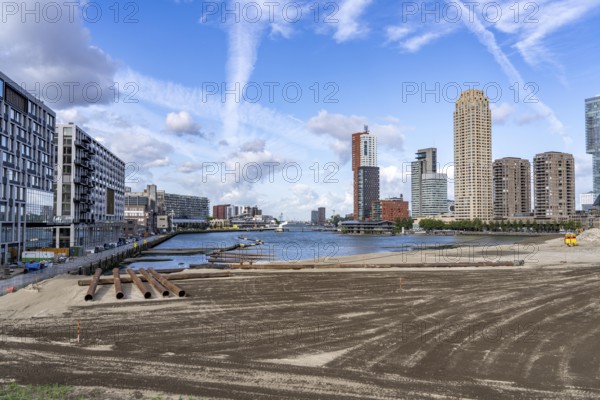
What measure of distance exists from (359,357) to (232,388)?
4810 mm

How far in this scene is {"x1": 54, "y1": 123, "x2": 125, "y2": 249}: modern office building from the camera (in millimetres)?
100188

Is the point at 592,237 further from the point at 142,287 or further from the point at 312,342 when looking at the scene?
the point at 312,342

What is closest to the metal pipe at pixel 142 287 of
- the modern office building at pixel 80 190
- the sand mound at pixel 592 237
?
the modern office building at pixel 80 190

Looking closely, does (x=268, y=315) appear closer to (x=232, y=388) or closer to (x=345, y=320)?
(x=345, y=320)

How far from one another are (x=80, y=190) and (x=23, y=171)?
4373cm

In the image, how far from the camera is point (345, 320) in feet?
68.7

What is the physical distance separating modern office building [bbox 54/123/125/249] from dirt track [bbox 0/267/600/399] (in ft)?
268

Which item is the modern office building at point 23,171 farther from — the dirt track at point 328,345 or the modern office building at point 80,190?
the dirt track at point 328,345

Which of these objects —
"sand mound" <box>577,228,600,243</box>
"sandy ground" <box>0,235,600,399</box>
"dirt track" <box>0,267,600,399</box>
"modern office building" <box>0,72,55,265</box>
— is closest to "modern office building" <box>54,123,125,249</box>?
"modern office building" <box>0,72,55,265</box>

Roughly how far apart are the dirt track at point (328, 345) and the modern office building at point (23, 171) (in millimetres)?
45947

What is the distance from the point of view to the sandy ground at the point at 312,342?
12.8m

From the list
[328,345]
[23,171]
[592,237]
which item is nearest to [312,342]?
[328,345]

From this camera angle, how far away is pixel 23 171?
6631cm

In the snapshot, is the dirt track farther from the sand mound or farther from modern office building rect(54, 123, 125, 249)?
modern office building rect(54, 123, 125, 249)
